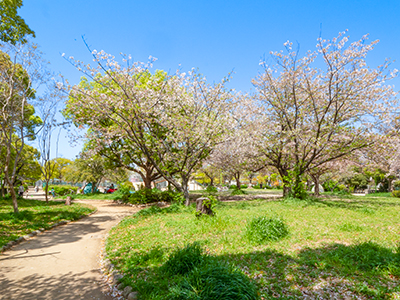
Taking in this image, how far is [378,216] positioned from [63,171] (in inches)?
1866

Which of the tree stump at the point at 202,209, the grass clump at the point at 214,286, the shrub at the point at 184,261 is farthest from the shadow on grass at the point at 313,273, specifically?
the tree stump at the point at 202,209

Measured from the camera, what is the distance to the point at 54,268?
5.15 meters

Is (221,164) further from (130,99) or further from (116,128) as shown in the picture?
(130,99)

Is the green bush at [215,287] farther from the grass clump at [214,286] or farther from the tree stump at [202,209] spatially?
the tree stump at [202,209]

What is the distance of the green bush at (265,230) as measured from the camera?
5480 mm

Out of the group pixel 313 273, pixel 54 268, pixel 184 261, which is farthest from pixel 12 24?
pixel 313 273

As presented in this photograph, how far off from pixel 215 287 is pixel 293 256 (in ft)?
7.10

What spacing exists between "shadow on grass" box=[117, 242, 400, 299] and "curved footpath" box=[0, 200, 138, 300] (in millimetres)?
825

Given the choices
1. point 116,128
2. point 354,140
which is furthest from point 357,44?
point 116,128

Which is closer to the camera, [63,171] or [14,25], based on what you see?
[14,25]

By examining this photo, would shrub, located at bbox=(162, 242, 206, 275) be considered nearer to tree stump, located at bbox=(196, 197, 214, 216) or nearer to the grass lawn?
the grass lawn

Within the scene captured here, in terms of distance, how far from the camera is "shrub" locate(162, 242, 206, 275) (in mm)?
4062

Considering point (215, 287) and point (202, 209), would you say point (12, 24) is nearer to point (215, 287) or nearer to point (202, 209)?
point (202, 209)

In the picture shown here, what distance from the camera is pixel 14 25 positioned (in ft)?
30.1
